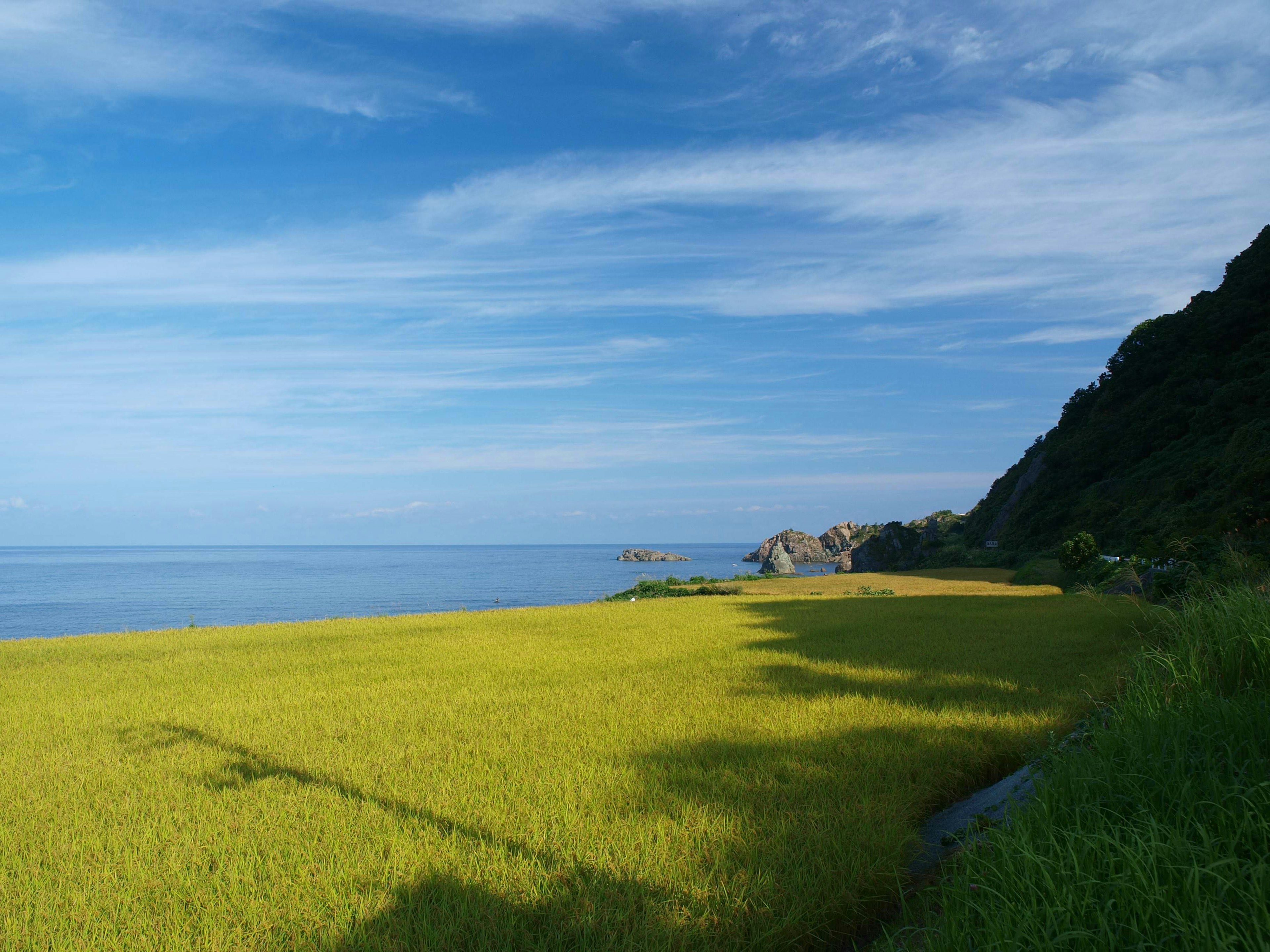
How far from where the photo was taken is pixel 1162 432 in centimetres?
4016

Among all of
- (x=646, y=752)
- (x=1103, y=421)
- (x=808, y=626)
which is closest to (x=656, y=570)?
(x=1103, y=421)

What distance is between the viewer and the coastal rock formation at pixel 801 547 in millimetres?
124562

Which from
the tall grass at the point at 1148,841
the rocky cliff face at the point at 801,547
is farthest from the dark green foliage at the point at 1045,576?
the rocky cliff face at the point at 801,547

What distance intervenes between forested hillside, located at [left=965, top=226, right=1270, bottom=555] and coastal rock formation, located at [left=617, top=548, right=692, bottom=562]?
103 m

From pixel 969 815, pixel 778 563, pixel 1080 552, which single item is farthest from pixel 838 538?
pixel 969 815

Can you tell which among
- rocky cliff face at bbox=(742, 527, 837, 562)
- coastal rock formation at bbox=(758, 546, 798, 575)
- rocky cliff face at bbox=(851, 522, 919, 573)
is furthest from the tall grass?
rocky cliff face at bbox=(742, 527, 837, 562)

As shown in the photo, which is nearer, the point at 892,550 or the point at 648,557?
the point at 892,550

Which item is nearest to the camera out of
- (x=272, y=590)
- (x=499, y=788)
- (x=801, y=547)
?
(x=499, y=788)

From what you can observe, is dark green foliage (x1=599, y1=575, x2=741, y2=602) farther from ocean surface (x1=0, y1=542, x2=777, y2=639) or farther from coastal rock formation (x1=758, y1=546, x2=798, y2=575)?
coastal rock formation (x1=758, y1=546, x2=798, y2=575)

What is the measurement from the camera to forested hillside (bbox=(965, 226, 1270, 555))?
29312mm

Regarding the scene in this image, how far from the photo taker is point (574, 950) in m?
3.09

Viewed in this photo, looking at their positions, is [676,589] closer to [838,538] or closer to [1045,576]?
[1045,576]

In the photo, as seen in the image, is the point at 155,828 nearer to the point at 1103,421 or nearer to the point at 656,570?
the point at 1103,421

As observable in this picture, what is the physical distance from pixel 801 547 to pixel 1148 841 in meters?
128
